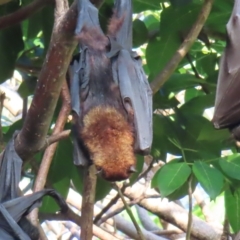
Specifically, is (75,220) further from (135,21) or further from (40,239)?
(135,21)

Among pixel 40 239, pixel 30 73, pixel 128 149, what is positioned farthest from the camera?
pixel 30 73

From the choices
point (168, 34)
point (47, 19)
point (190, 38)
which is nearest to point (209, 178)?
point (190, 38)

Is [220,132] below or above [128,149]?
below

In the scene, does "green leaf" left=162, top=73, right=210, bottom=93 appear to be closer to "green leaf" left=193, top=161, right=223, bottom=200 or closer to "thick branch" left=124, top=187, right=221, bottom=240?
"green leaf" left=193, top=161, right=223, bottom=200

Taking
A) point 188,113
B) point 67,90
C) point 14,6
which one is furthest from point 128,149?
point 14,6

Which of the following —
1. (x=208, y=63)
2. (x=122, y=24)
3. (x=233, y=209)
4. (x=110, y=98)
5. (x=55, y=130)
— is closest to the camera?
(x=110, y=98)

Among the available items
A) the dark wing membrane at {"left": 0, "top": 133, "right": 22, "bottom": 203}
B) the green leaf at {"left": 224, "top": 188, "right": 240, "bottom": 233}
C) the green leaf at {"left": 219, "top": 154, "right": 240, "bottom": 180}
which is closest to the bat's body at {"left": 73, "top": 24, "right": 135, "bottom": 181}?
the dark wing membrane at {"left": 0, "top": 133, "right": 22, "bottom": 203}

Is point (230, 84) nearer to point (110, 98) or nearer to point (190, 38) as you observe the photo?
point (190, 38)
